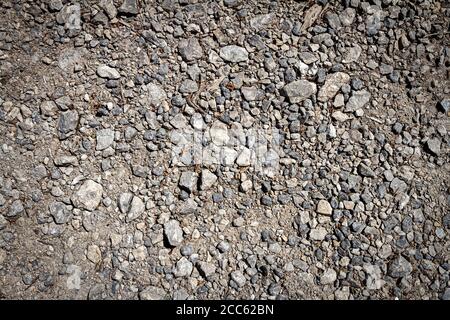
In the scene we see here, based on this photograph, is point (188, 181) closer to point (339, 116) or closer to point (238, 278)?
point (238, 278)

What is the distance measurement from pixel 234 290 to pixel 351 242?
1.01 m

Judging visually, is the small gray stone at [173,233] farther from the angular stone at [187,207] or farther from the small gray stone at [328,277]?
the small gray stone at [328,277]

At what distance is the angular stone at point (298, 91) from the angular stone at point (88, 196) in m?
1.73

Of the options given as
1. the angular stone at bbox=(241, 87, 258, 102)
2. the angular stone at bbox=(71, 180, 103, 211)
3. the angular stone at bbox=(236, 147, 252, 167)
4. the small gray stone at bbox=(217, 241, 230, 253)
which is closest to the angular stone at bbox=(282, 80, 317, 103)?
the angular stone at bbox=(241, 87, 258, 102)

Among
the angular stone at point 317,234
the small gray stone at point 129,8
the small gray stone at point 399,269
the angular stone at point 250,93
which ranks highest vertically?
the small gray stone at point 129,8

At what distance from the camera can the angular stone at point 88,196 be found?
3.09 meters

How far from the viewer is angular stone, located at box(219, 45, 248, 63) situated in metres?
3.27

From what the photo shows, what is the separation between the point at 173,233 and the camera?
306 cm

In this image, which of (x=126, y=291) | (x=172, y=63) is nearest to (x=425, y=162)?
(x=172, y=63)

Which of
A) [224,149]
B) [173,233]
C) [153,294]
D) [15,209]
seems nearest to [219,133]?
[224,149]

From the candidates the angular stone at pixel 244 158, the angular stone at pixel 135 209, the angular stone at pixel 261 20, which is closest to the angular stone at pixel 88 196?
the angular stone at pixel 135 209

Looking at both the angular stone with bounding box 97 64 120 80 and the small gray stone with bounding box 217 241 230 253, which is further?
the angular stone with bounding box 97 64 120 80

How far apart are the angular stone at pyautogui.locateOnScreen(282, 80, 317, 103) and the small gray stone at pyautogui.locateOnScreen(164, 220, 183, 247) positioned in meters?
1.40

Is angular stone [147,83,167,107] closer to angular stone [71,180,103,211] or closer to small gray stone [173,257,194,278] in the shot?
angular stone [71,180,103,211]
